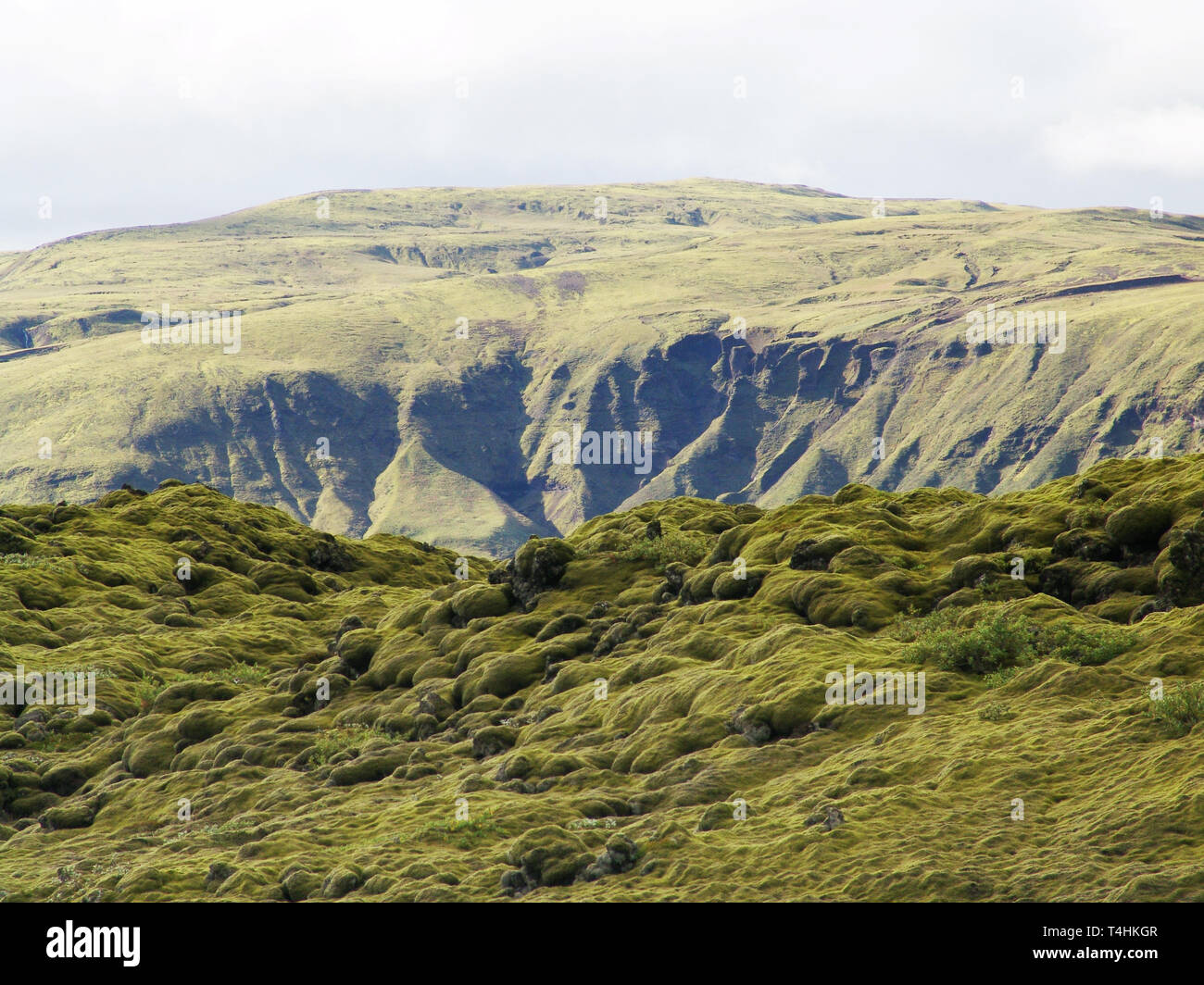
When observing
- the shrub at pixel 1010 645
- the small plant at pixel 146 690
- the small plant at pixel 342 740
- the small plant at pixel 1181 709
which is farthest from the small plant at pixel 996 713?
the small plant at pixel 146 690

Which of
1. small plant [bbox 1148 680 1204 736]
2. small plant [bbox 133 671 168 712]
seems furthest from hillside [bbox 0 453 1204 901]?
small plant [bbox 133 671 168 712]

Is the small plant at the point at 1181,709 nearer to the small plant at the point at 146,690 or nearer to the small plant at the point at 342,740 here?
the small plant at the point at 342,740

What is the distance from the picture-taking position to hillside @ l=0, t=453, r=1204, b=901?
23.9 m

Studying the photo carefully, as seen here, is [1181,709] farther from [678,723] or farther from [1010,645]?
[678,723]

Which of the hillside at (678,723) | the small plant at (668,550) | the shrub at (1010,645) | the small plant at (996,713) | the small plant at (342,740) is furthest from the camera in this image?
the small plant at (668,550)

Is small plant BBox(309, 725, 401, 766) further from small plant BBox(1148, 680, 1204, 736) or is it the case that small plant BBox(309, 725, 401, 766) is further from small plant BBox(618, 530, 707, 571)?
small plant BBox(1148, 680, 1204, 736)

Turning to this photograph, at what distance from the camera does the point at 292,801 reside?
114 ft

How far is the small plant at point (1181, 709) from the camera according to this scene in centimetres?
2555

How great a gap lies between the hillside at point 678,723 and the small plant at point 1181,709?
0.07m

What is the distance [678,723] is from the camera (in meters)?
33.1

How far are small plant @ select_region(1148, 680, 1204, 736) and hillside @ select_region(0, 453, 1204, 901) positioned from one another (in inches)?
2.7

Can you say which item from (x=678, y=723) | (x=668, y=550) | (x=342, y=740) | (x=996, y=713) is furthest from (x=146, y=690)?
(x=996, y=713)
